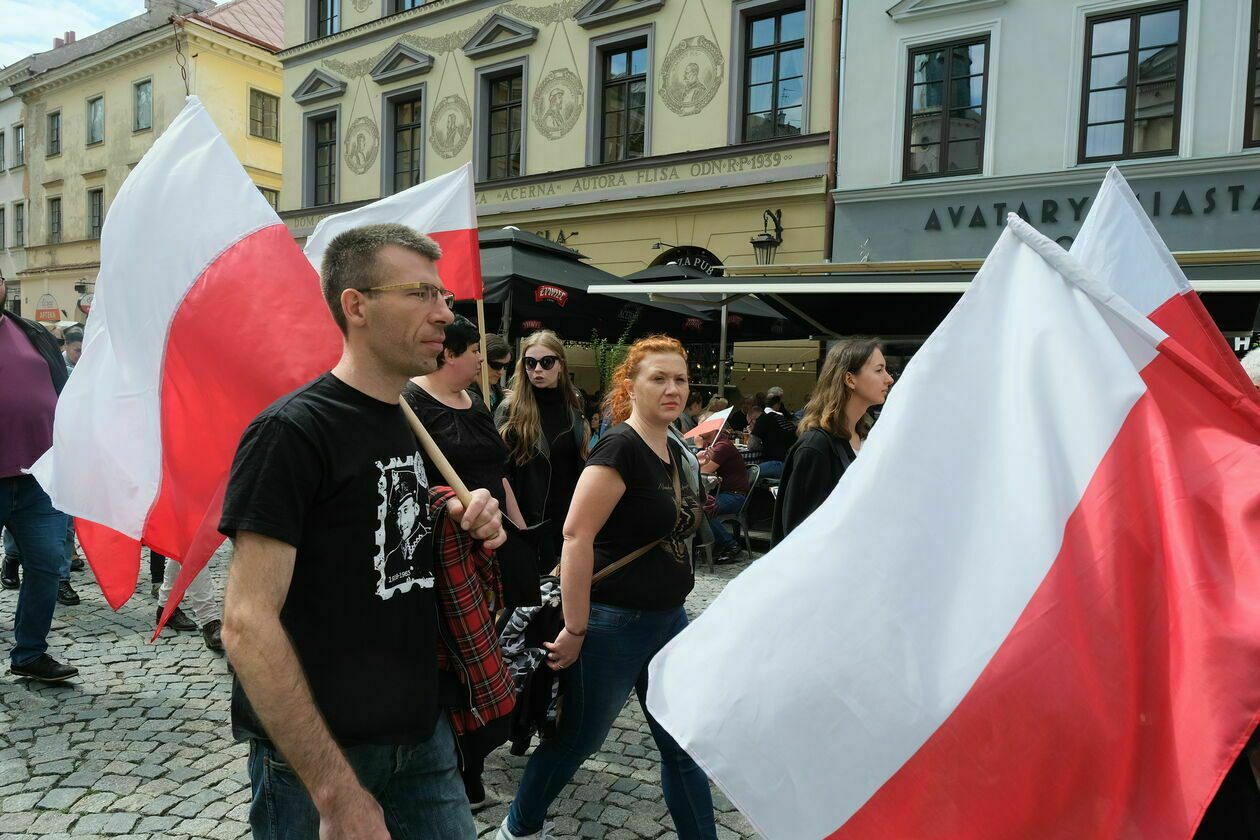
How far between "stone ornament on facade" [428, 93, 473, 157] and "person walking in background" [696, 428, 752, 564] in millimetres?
11432

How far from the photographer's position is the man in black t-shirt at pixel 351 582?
1626 mm

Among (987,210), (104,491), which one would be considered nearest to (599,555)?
(104,491)

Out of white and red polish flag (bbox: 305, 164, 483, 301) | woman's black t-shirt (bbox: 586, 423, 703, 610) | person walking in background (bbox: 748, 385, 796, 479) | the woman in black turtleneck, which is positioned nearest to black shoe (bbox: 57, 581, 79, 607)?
white and red polish flag (bbox: 305, 164, 483, 301)

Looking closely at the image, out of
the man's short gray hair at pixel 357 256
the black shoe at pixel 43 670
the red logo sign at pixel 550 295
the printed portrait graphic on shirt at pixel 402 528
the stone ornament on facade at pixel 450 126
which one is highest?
the stone ornament on facade at pixel 450 126

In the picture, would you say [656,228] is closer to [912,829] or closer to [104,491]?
[104,491]

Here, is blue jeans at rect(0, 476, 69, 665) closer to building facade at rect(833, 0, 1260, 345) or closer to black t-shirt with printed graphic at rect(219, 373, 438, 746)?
black t-shirt with printed graphic at rect(219, 373, 438, 746)

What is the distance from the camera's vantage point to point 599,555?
9.87 feet

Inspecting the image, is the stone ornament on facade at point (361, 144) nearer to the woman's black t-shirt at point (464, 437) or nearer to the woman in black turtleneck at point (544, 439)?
the woman in black turtleneck at point (544, 439)

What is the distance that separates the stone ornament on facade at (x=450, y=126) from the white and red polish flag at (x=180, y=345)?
15096mm

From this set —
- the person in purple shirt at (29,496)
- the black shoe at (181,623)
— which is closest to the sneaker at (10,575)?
the black shoe at (181,623)

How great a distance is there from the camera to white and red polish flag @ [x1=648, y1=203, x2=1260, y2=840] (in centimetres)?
155

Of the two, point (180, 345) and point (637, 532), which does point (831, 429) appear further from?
point (180, 345)

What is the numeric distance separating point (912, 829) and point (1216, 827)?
52 cm

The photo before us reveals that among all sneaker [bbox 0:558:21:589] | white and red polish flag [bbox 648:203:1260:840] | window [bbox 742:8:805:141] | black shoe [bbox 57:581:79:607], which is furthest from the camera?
window [bbox 742:8:805:141]
